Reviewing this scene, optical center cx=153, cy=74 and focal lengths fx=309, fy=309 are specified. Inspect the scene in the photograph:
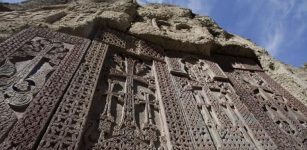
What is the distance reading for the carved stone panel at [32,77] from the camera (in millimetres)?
2814

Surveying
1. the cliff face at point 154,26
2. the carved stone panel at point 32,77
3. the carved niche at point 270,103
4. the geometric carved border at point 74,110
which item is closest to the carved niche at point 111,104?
the geometric carved border at point 74,110

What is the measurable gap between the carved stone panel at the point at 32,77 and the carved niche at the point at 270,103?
291 cm

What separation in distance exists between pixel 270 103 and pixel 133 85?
8.09 feet

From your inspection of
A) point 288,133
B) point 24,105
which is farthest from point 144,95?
point 288,133

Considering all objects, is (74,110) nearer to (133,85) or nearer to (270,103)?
(133,85)

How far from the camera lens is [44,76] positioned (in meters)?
3.72

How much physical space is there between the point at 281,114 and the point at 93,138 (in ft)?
10.8

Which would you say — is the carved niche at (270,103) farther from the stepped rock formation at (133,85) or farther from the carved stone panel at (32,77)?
the carved stone panel at (32,77)

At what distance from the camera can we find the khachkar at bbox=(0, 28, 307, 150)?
3.10m

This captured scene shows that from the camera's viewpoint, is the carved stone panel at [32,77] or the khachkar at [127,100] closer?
the carved stone panel at [32,77]

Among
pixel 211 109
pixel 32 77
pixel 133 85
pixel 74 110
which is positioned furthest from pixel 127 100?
pixel 211 109

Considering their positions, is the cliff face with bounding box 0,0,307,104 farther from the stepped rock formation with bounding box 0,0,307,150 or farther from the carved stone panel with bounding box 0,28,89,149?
the carved stone panel with bounding box 0,28,89,149

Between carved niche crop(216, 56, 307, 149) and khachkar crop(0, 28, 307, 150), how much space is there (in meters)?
0.02

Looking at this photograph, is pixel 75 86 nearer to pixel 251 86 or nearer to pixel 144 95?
pixel 144 95
